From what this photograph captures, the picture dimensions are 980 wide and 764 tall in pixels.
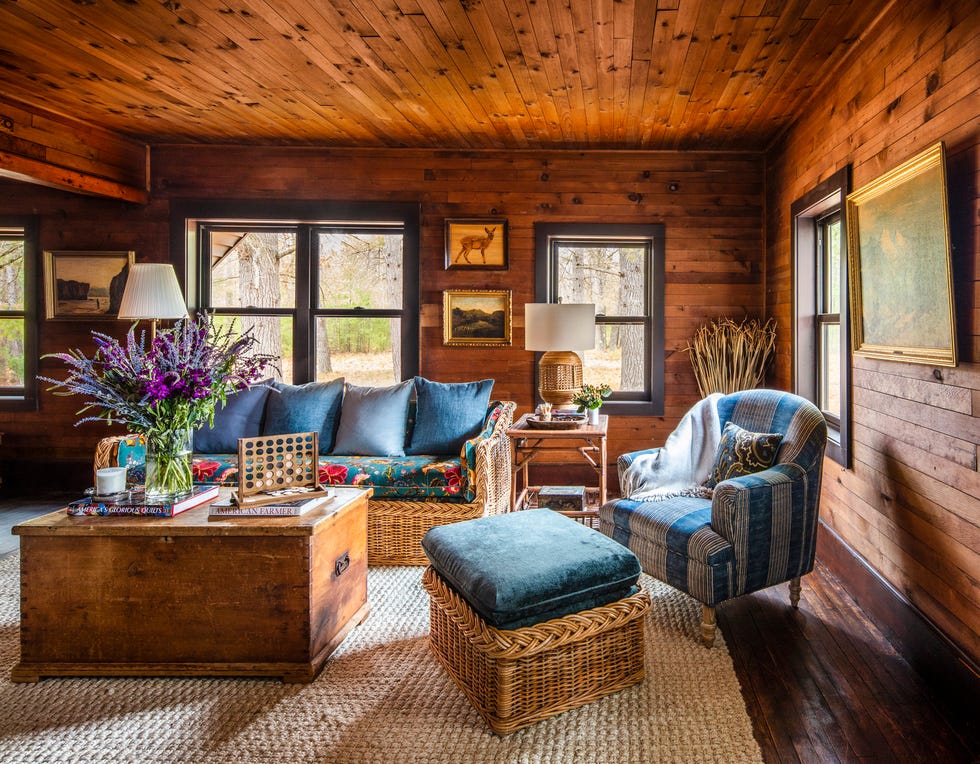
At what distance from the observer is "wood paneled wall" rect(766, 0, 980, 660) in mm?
2072

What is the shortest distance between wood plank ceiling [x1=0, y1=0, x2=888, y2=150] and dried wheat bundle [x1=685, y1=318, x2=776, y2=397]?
4.29 ft

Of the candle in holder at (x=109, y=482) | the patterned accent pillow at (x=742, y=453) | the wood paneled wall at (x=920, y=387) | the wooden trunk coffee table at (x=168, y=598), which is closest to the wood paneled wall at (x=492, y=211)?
the wood paneled wall at (x=920, y=387)

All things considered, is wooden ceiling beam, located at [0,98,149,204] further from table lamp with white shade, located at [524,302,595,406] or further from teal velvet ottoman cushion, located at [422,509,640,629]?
teal velvet ottoman cushion, located at [422,509,640,629]

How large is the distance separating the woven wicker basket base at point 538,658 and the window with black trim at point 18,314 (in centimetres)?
427

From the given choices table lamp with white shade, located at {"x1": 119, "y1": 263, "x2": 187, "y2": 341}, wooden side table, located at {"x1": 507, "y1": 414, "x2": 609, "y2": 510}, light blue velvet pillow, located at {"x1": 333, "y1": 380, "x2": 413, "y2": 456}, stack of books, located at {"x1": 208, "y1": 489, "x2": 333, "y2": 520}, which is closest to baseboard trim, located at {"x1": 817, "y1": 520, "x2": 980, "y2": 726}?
wooden side table, located at {"x1": 507, "y1": 414, "x2": 609, "y2": 510}

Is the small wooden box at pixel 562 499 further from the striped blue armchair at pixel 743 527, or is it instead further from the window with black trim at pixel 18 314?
the window with black trim at pixel 18 314

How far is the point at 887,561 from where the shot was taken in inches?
106

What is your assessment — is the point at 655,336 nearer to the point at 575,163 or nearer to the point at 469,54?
the point at 575,163

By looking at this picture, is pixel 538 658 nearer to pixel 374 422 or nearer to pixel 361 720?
pixel 361 720

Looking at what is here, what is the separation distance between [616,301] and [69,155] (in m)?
3.89

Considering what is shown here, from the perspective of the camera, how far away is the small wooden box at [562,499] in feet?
12.4

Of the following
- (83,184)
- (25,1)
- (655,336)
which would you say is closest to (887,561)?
(655,336)

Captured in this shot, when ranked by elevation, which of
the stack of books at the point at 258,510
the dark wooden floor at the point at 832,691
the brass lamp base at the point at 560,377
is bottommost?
the dark wooden floor at the point at 832,691

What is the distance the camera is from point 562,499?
12.6ft
